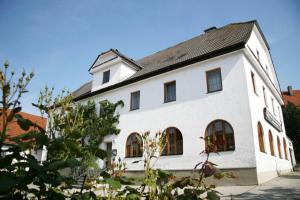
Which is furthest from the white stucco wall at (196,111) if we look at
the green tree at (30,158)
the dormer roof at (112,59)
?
the green tree at (30,158)

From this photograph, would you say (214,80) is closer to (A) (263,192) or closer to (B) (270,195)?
(A) (263,192)

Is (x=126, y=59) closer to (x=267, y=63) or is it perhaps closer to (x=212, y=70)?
(x=212, y=70)

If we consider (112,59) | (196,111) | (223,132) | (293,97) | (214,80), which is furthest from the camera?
(293,97)

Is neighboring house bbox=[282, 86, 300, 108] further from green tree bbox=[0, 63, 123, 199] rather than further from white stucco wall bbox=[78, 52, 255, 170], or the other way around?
green tree bbox=[0, 63, 123, 199]

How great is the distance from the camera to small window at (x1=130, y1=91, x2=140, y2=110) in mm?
15855

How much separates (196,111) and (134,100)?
533cm

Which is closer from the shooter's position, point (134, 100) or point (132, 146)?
point (132, 146)

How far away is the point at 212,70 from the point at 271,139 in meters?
6.52

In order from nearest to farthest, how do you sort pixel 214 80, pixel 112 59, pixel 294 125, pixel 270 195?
1. pixel 270 195
2. pixel 214 80
3. pixel 112 59
4. pixel 294 125

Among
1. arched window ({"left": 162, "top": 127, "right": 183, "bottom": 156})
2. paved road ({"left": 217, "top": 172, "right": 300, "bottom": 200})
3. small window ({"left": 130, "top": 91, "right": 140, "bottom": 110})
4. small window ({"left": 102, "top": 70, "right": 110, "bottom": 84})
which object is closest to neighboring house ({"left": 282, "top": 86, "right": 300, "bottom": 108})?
small window ({"left": 130, "top": 91, "right": 140, "bottom": 110})

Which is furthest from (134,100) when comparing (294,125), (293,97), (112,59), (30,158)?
(293,97)

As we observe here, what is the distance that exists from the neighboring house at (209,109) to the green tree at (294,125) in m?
→ 13.5

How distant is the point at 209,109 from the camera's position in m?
12.0

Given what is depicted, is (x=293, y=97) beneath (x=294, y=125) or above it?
above
